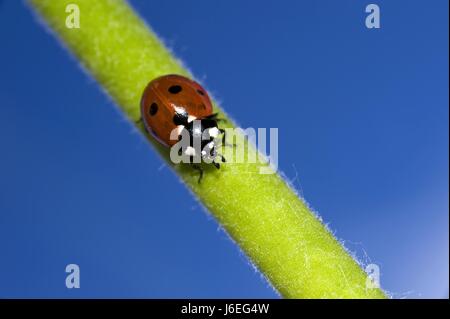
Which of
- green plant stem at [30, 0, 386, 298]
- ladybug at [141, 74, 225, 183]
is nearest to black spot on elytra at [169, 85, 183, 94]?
ladybug at [141, 74, 225, 183]

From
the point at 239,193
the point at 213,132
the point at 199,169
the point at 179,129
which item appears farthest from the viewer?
the point at 179,129

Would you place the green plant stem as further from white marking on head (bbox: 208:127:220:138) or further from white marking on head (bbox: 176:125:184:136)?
white marking on head (bbox: 176:125:184:136)

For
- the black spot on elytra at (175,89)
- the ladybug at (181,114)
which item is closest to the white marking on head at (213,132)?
the ladybug at (181,114)

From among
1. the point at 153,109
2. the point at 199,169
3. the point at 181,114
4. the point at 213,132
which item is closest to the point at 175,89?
the point at 153,109

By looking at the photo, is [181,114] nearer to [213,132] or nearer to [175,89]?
[175,89]

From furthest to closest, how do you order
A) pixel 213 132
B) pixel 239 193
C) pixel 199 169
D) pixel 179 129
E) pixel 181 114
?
pixel 181 114, pixel 179 129, pixel 213 132, pixel 199 169, pixel 239 193
